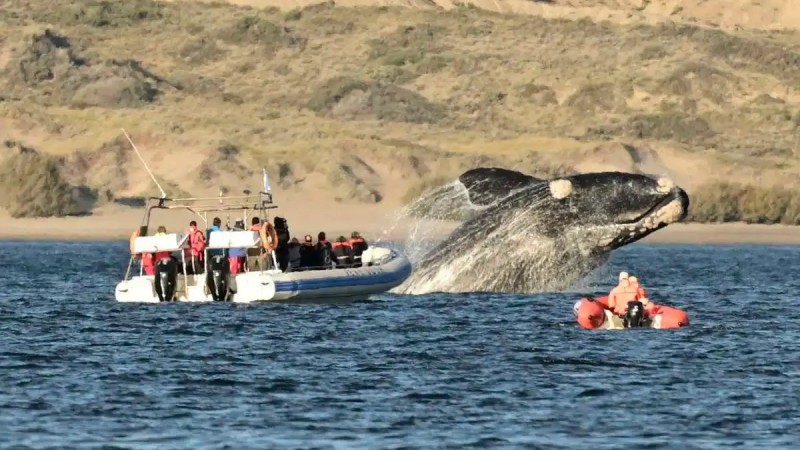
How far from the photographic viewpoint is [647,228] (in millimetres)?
36812

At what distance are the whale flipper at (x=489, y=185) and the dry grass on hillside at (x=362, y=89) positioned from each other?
40.6 m

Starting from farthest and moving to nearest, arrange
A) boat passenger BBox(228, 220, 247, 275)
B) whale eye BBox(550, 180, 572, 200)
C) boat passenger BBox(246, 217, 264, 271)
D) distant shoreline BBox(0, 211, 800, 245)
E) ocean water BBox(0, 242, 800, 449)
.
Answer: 1. distant shoreline BBox(0, 211, 800, 245)
2. whale eye BBox(550, 180, 572, 200)
3. boat passenger BBox(246, 217, 264, 271)
4. boat passenger BBox(228, 220, 247, 275)
5. ocean water BBox(0, 242, 800, 449)

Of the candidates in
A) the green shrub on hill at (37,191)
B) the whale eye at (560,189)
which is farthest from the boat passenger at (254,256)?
the green shrub on hill at (37,191)

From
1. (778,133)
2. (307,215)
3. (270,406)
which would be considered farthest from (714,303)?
(778,133)

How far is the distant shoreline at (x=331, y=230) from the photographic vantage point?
74688 millimetres

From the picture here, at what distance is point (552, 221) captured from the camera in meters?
37.3

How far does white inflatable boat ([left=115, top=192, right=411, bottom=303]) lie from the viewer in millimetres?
35906

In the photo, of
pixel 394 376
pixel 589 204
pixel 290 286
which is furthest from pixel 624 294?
pixel 394 376

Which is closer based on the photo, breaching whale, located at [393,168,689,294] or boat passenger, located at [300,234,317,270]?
breaching whale, located at [393,168,689,294]

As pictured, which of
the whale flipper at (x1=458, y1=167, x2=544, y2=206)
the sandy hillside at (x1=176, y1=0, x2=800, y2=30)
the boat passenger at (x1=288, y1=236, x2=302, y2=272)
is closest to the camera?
the whale flipper at (x1=458, y1=167, x2=544, y2=206)

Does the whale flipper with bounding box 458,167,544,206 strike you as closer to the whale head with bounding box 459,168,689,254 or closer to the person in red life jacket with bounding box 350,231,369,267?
the whale head with bounding box 459,168,689,254

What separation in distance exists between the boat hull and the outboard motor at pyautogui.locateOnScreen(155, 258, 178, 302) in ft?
1.01

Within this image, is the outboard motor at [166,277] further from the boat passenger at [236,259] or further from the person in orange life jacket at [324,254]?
the person in orange life jacket at [324,254]

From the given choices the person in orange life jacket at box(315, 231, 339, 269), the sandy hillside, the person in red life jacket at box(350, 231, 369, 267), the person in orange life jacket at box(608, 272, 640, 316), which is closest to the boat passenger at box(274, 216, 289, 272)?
the person in orange life jacket at box(315, 231, 339, 269)
